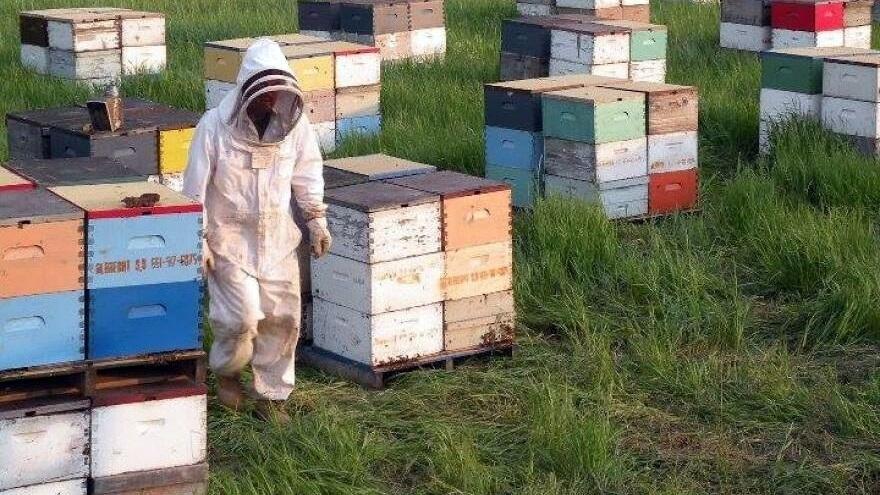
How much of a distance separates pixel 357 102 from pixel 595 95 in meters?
2.94

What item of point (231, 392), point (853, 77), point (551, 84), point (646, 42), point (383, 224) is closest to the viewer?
point (231, 392)

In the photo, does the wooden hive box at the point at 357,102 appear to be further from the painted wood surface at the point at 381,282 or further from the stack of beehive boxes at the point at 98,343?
the stack of beehive boxes at the point at 98,343

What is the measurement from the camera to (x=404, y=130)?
39.6ft

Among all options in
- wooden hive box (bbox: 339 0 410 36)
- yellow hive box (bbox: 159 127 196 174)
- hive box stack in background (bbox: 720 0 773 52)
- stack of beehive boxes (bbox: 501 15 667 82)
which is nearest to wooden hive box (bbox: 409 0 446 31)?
wooden hive box (bbox: 339 0 410 36)

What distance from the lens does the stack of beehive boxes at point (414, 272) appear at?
7.18m

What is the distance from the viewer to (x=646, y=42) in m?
13.4

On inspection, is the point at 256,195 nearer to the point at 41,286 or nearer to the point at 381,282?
the point at 381,282

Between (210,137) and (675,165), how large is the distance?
4493 millimetres

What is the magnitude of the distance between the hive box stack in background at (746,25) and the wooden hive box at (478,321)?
8.78 meters

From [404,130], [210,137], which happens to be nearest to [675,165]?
[404,130]

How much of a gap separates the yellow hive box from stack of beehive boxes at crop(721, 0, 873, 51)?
7.26 metres

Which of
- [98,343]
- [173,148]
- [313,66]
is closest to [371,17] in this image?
[313,66]

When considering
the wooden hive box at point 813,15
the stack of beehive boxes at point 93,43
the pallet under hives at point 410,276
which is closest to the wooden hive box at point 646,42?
the wooden hive box at point 813,15

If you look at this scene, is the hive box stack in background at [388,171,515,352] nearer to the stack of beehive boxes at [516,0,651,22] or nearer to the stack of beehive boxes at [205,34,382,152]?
the stack of beehive boxes at [205,34,382,152]
